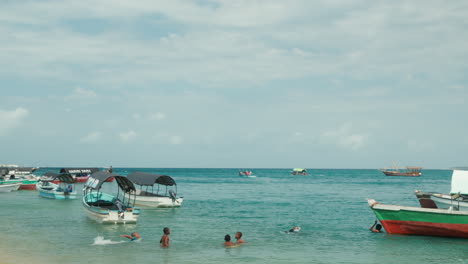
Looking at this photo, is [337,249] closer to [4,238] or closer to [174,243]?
[174,243]

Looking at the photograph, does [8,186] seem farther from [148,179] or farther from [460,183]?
[460,183]

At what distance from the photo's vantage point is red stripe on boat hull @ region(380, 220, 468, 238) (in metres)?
25.1

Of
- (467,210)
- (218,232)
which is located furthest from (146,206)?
(467,210)

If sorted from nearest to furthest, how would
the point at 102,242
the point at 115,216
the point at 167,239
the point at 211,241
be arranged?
the point at 167,239 < the point at 102,242 < the point at 211,241 < the point at 115,216

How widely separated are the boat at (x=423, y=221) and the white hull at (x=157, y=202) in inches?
798

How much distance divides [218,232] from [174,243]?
4.84 meters

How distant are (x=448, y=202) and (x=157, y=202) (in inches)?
957

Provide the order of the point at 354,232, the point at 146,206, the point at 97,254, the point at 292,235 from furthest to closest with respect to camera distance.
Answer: the point at 146,206, the point at 354,232, the point at 292,235, the point at 97,254

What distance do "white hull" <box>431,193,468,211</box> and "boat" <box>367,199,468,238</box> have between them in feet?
3.28

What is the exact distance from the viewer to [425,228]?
2577cm

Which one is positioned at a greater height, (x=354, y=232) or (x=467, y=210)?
(x=467, y=210)

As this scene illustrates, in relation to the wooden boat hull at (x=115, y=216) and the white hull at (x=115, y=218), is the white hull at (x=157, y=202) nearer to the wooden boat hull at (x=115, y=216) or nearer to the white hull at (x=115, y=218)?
the wooden boat hull at (x=115, y=216)

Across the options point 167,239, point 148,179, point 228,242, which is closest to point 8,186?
point 148,179

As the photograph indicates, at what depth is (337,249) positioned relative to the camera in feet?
78.1
